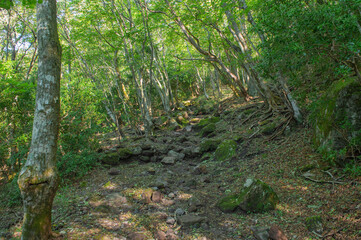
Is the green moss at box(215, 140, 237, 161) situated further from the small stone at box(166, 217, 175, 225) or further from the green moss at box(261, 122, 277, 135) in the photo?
the small stone at box(166, 217, 175, 225)

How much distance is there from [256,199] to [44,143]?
169 inches

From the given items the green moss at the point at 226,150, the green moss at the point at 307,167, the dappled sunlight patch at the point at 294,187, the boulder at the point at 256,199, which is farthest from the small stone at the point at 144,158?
the green moss at the point at 307,167

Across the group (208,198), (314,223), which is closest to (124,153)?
(208,198)

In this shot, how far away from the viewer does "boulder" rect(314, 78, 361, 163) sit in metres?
4.77

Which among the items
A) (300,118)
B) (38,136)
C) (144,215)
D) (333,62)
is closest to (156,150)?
(144,215)

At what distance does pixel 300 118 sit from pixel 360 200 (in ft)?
15.0

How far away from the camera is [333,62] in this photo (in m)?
4.20

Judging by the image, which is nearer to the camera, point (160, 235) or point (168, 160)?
point (160, 235)

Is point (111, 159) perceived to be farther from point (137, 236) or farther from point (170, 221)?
point (137, 236)

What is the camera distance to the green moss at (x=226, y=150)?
27.7ft

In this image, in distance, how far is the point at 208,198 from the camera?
5.73 m

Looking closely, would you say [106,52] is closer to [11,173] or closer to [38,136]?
[11,173]

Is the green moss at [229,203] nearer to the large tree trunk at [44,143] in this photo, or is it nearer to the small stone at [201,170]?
the small stone at [201,170]

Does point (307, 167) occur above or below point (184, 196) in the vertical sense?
below
